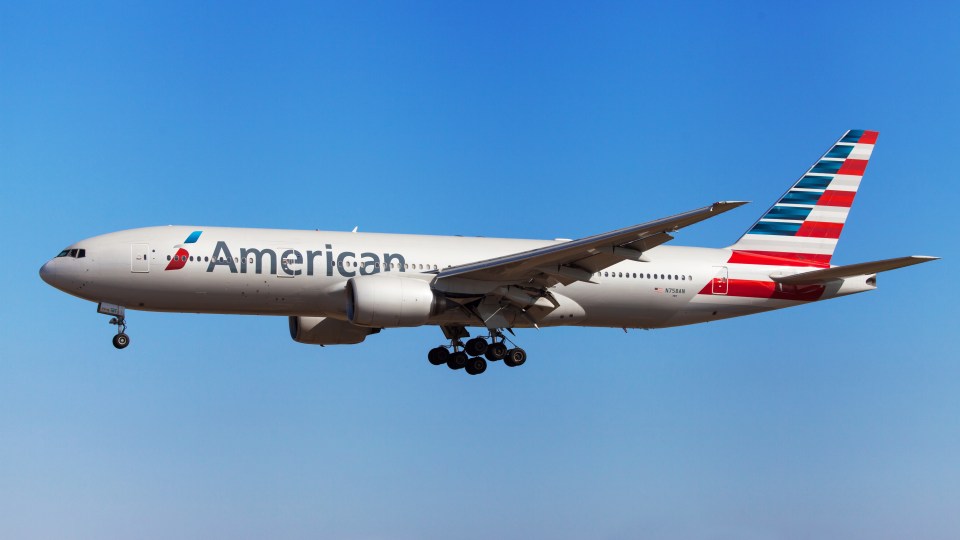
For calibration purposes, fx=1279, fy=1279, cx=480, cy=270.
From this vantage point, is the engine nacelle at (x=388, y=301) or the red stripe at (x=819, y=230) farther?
the red stripe at (x=819, y=230)

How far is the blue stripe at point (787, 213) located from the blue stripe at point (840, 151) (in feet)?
8.77

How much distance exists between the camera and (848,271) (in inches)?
1580

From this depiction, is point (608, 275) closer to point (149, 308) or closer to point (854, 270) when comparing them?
point (854, 270)

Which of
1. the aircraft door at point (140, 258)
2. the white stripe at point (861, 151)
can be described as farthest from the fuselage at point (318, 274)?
the white stripe at point (861, 151)

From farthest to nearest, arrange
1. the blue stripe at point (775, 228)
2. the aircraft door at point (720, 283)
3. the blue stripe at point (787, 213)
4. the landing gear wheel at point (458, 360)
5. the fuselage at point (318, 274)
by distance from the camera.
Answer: the blue stripe at point (787, 213) < the blue stripe at point (775, 228) < the aircraft door at point (720, 283) < the landing gear wheel at point (458, 360) < the fuselage at point (318, 274)

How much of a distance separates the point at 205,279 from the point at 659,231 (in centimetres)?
1306

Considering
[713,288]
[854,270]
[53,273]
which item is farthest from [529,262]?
[53,273]

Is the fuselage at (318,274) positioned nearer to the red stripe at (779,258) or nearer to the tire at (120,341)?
the red stripe at (779,258)

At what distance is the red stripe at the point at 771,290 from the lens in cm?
4184

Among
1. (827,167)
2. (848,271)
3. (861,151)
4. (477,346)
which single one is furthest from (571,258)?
(861,151)

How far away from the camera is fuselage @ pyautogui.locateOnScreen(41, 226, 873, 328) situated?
121ft

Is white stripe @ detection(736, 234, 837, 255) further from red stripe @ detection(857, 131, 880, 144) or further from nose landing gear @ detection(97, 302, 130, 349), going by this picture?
nose landing gear @ detection(97, 302, 130, 349)

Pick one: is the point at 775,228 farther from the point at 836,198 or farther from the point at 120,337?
the point at 120,337

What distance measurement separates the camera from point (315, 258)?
37.8 m
